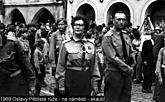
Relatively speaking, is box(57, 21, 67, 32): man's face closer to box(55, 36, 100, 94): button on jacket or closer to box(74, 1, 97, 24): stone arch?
box(55, 36, 100, 94): button on jacket

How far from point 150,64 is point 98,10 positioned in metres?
16.1

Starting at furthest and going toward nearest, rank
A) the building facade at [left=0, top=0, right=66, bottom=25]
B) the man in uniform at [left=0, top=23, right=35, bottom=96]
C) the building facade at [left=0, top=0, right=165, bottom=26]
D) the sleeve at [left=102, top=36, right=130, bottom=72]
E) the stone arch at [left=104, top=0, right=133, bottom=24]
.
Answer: the building facade at [left=0, top=0, right=66, bottom=25] → the stone arch at [left=104, top=0, right=133, bottom=24] → the building facade at [left=0, top=0, right=165, bottom=26] → the sleeve at [left=102, top=36, right=130, bottom=72] → the man in uniform at [left=0, top=23, right=35, bottom=96]

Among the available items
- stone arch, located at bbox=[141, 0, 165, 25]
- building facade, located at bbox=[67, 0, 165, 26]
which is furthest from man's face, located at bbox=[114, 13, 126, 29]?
stone arch, located at bbox=[141, 0, 165, 25]

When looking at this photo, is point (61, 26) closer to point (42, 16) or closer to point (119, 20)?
point (119, 20)

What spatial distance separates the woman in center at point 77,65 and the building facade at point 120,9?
18.8 meters

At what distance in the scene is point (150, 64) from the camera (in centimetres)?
1147

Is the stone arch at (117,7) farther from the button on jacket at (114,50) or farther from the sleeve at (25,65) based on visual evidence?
the sleeve at (25,65)

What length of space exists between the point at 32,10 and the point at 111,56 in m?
27.1

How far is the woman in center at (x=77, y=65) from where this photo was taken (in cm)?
Result: 568

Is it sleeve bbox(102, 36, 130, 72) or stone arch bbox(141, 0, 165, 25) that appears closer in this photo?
sleeve bbox(102, 36, 130, 72)

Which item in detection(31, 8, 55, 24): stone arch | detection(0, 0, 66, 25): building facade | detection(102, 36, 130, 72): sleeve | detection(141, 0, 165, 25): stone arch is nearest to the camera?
detection(102, 36, 130, 72): sleeve

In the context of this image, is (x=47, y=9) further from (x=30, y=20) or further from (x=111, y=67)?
(x=111, y=67)

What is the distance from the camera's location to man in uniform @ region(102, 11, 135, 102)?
6.27 m

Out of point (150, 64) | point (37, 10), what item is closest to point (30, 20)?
point (37, 10)
